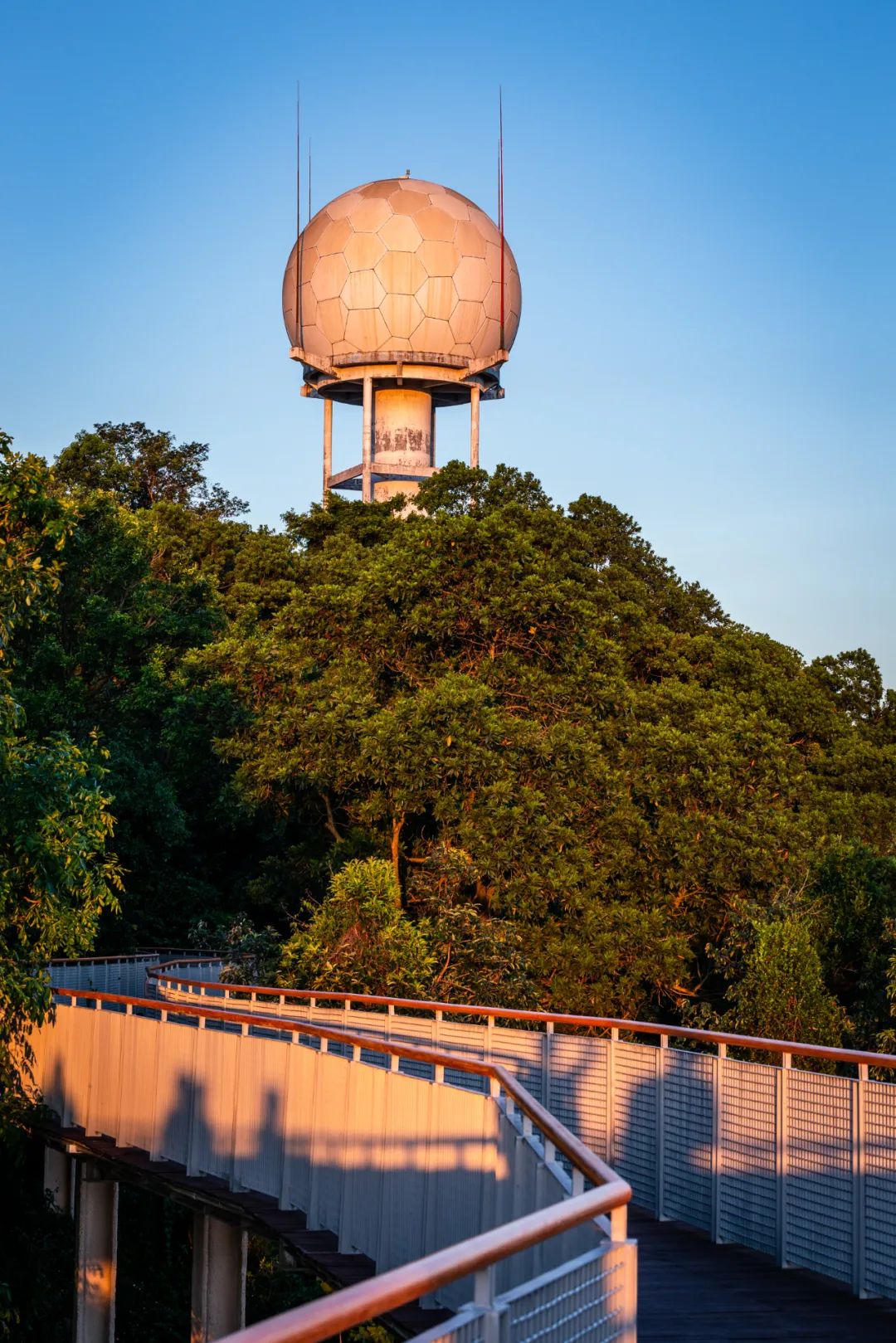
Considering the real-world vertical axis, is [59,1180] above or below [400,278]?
below

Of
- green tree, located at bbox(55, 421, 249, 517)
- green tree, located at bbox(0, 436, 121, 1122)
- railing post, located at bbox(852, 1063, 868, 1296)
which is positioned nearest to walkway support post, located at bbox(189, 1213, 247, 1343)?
green tree, located at bbox(0, 436, 121, 1122)

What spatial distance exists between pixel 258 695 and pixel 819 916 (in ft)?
41.0

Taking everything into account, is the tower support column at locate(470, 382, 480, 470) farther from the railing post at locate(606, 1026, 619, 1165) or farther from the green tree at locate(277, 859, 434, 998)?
the railing post at locate(606, 1026, 619, 1165)

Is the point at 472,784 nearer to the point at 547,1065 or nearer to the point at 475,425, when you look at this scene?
the point at 547,1065

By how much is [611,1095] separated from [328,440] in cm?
4067

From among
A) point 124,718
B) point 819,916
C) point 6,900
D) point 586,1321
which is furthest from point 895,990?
point 586,1321

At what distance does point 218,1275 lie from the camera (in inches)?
652

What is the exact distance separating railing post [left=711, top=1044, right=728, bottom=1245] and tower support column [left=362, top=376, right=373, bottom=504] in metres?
37.7

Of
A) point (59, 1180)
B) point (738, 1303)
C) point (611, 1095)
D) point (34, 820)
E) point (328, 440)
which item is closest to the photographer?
point (738, 1303)

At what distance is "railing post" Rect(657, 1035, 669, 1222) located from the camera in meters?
12.0

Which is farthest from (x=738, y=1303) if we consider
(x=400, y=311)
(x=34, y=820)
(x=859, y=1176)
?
(x=400, y=311)

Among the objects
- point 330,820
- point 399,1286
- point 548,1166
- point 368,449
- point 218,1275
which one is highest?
point 368,449

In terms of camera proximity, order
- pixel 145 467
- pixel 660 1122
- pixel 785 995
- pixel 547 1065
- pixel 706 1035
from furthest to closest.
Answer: pixel 145 467
pixel 785 995
pixel 547 1065
pixel 660 1122
pixel 706 1035

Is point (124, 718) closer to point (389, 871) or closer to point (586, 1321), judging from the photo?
point (389, 871)
